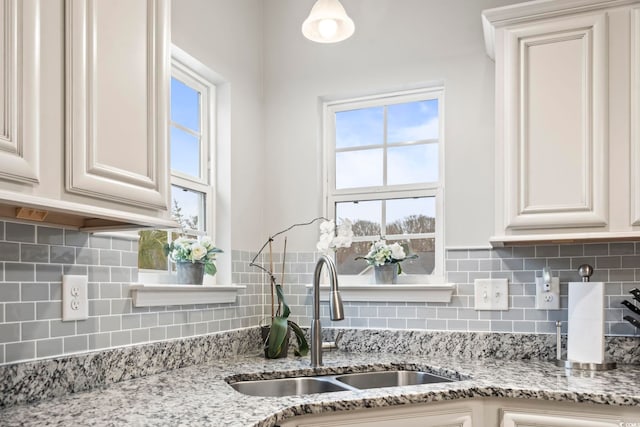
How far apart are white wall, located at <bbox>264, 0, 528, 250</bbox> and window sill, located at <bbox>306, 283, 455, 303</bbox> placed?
0.75ft

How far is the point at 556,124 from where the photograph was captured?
2102 mm

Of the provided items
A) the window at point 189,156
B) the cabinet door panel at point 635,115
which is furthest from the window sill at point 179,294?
the cabinet door panel at point 635,115

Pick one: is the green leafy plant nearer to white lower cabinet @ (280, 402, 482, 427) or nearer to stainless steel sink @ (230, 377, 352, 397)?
stainless steel sink @ (230, 377, 352, 397)

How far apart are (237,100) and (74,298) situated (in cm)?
131

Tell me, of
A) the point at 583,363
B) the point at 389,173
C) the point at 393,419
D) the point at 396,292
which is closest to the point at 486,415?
the point at 393,419

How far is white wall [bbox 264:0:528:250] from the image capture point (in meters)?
2.54

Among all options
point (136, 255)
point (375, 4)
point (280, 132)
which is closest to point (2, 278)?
point (136, 255)

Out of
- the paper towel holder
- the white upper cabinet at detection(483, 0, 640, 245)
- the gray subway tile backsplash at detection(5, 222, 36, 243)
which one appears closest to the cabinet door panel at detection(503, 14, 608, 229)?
the white upper cabinet at detection(483, 0, 640, 245)

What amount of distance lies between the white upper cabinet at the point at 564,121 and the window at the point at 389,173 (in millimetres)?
550

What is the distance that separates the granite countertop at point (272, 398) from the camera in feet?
4.66

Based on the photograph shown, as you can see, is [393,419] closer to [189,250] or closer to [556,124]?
[189,250]

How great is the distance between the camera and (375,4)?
9.04 ft

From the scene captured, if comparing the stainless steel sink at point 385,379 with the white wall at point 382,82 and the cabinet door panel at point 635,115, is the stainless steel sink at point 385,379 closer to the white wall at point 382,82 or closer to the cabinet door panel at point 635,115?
the white wall at point 382,82

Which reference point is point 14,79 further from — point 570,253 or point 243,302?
point 570,253
